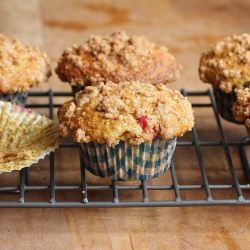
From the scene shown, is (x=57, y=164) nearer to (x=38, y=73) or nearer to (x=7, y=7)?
(x=38, y=73)

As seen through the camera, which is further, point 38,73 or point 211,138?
point 211,138

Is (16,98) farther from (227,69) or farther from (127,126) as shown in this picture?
(227,69)

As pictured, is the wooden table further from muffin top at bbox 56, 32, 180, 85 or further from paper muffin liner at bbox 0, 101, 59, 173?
muffin top at bbox 56, 32, 180, 85

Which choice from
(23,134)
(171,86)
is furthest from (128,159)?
(171,86)

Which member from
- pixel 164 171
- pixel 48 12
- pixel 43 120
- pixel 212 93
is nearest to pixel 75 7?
pixel 48 12

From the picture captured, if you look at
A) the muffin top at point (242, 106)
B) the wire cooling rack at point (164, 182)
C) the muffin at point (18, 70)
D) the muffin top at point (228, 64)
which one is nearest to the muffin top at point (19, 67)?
the muffin at point (18, 70)

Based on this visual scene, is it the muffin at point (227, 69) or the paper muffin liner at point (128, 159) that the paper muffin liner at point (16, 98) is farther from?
the muffin at point (227, 69)

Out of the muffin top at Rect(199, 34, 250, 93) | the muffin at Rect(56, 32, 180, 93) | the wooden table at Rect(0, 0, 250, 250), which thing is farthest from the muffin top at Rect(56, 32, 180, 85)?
the wooden table at Rect(0, 0, 250, 250)
